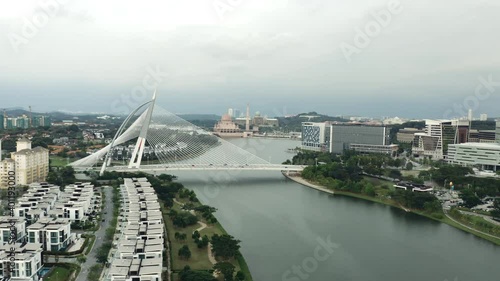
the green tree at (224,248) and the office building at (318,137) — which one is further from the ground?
Result: the office building at (318,137)

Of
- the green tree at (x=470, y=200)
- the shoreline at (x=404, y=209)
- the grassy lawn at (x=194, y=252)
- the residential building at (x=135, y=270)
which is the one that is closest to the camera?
the residential building at (x=135, y=270)

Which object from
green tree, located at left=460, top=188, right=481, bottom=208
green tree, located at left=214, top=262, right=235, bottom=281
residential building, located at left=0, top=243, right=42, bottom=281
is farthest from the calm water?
residential building, located at left=0, top=243, right=42, bottom=281

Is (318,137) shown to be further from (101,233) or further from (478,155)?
(101,233)

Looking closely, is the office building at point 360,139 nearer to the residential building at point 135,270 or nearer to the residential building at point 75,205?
the residential building at point 75,205

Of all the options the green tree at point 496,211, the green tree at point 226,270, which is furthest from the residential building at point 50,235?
the green tree at point 496,211

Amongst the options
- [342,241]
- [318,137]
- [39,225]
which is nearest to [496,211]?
[342,241]
